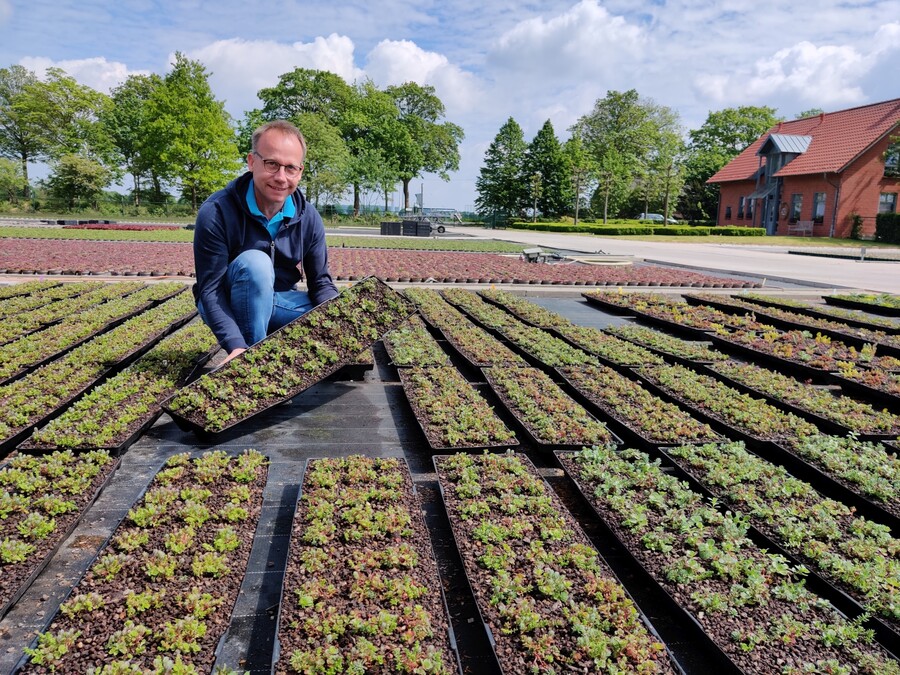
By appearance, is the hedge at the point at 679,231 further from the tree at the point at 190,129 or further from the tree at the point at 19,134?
the tree at the point at 19,134

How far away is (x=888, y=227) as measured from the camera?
36.3 m

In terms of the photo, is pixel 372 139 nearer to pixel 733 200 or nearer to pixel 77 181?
pixel 77 181

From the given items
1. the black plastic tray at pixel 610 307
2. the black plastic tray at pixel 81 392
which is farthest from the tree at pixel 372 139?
the black plastic tray at pixel 81 392

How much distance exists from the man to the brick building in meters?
42.9

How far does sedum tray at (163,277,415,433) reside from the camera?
11.6ft

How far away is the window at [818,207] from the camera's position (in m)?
38.8

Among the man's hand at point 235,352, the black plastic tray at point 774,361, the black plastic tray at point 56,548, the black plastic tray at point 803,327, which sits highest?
the man's hand at point 235,352

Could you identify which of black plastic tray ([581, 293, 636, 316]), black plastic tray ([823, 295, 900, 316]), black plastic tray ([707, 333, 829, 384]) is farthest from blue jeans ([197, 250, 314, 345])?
black plastic tray ([823, 295, 900, 316])

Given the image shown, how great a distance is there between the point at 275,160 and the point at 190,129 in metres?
35.9

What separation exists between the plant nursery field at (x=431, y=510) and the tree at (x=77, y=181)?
42.7m

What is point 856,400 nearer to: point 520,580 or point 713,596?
point 713,596

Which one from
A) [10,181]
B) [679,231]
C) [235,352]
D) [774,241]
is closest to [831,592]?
[235,352]

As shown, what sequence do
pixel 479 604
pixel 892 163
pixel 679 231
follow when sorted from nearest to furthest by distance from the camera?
pixel 479 604 → pixel 892 163 → pixel 679 231

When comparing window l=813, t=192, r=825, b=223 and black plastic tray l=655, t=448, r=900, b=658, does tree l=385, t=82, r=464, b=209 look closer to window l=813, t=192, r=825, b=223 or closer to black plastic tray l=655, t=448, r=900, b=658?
window l=813, t=192, r=825, b=223
